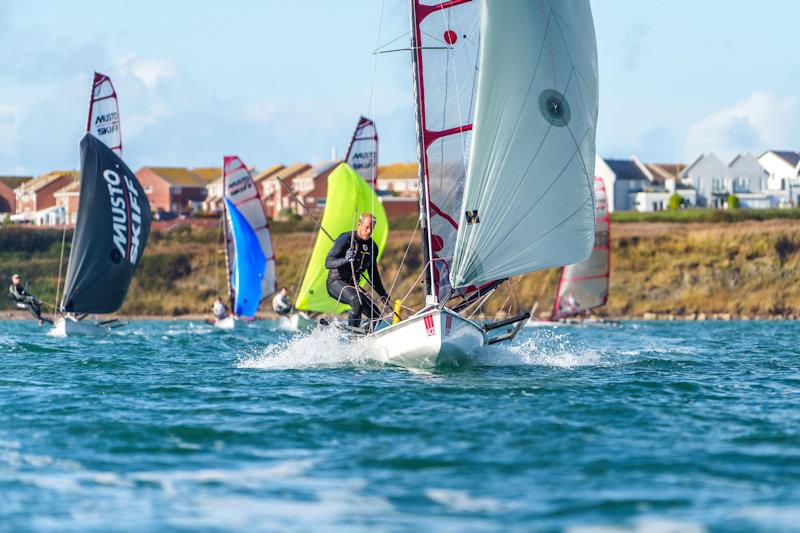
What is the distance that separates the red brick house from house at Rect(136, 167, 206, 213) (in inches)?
284

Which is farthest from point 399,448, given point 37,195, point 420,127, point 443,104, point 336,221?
point 37,195

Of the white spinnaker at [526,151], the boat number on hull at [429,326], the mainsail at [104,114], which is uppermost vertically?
the mainsail at [104,114]

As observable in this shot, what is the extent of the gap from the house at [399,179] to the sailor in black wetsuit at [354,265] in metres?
115

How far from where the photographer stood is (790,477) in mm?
12047

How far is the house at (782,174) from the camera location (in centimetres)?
12694

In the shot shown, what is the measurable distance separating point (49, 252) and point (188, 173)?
60224mm

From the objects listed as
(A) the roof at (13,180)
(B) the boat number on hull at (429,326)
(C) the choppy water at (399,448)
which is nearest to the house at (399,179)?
(A) the roof at (13,180)

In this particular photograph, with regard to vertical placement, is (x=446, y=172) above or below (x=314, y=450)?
above

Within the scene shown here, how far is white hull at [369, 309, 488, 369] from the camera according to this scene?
19.6 meters

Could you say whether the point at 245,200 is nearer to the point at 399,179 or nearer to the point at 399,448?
the point at 399,448

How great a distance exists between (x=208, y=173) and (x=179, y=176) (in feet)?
23.0

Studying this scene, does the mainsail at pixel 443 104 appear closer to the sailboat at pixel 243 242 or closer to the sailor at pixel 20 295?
the sailor at pixel 20 295

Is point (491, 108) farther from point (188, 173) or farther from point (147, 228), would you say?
point (188, 173)

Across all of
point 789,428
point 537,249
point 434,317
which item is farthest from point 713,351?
point 789,428
